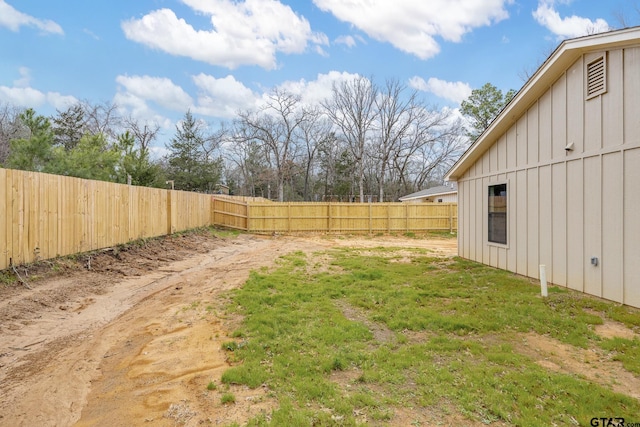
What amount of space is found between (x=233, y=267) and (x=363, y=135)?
26566mm

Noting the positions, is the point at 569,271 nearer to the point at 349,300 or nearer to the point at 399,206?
the point at 349,300

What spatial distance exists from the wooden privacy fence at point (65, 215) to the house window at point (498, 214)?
381 inches

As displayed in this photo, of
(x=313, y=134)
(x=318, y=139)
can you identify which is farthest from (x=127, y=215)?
(x=318, y=139)

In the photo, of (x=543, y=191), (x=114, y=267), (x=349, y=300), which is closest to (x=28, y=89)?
(x=114, y=267)

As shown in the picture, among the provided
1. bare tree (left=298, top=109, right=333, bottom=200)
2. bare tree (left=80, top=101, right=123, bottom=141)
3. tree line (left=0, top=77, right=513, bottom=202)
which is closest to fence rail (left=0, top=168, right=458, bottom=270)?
tree line (left=0, top=77, right=513, bottom=202)

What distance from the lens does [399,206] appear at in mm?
17859

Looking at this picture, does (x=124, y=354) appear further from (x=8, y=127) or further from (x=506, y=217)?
(x=8, y=127)

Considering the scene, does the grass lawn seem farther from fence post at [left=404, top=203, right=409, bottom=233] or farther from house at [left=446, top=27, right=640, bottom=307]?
fence post at [left=404, top=203, right=409, bottom=233]

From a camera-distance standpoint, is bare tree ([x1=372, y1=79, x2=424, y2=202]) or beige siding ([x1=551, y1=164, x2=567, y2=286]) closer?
beige siding ([x1=551, y1=164, x2=567, y2=286])

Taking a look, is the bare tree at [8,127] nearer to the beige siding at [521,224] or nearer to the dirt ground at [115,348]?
the dirt ground at [115,348]

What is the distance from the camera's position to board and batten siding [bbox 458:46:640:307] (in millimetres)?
4730

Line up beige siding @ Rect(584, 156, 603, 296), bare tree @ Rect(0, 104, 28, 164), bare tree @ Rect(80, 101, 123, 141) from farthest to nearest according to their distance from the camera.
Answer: bare tree @ Rect(80, 101, 123, 141) < bare tree @ Rect(0, 104, 28, 164) < beige siding @ Rect(584, 156, 603, 296)

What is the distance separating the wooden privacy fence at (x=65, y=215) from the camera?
5.64 meters

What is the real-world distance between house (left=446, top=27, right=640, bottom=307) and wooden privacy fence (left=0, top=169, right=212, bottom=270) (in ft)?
31.3
